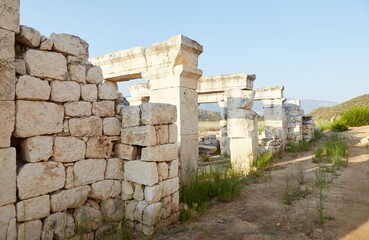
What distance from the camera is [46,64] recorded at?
3.33 meters

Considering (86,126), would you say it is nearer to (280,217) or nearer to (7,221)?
(7,221)

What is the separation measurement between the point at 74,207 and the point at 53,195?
0.39 metres

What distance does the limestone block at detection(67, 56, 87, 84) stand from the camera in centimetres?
362

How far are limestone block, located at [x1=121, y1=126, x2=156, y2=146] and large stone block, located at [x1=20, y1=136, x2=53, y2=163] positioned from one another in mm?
1106

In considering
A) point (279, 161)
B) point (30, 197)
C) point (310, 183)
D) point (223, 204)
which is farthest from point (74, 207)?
point (279, 161)

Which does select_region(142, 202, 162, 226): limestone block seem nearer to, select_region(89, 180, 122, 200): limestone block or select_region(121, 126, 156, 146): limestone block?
select_region(89, 180, 122, 200): limestone block

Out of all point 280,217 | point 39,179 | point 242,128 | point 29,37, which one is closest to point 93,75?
point 29,37

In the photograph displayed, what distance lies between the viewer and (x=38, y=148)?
3.23 metres

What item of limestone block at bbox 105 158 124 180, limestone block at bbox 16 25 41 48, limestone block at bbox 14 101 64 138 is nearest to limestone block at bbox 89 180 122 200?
limestone block at bbox 105 158 124 180

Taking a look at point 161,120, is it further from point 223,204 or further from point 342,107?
point 342,107

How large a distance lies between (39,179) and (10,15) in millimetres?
1989

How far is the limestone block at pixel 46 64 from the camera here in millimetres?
3188

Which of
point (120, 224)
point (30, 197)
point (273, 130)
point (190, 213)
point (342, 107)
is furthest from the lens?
point (342, 107)

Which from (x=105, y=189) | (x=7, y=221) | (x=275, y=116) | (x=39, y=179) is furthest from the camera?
(x=275, y=116)
